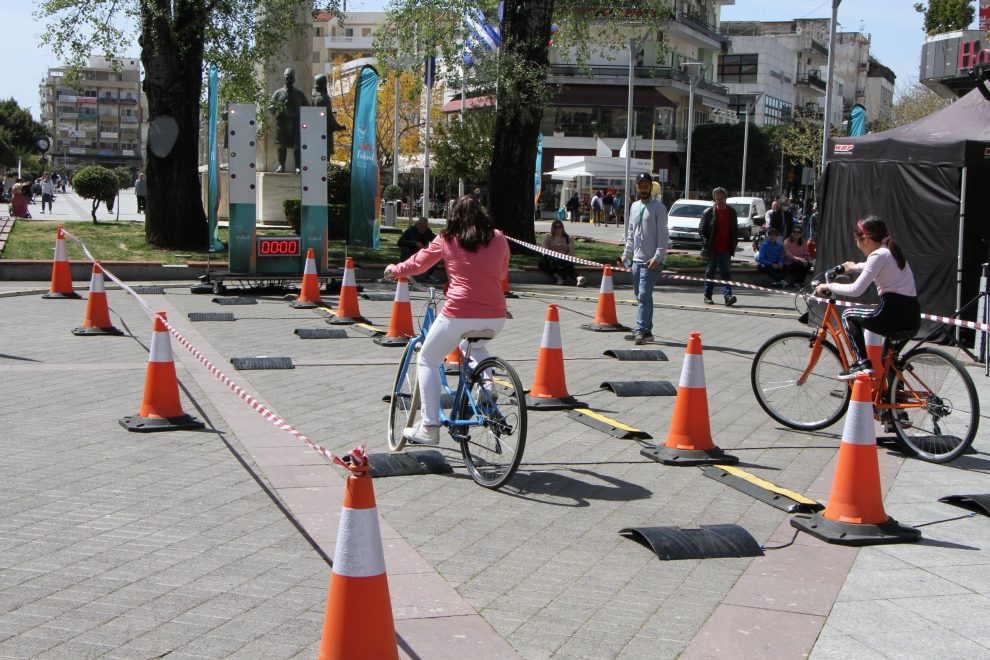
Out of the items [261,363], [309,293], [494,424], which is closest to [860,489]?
[494,424]

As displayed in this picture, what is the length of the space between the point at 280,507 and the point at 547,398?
332cm

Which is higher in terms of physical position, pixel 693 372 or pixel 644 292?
pixel 644 292

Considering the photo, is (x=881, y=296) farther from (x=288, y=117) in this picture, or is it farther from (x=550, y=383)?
(x=288, y=117)

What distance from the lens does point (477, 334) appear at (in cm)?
669

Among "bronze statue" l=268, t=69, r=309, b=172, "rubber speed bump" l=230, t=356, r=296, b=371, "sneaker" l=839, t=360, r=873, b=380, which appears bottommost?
"rubber speed bump" l=230, t=356, r=296, b=371

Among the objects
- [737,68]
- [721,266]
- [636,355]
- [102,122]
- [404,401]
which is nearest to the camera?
[404,401]

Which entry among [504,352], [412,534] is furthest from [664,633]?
[504,352]

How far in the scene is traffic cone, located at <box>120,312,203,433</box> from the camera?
25.6ft

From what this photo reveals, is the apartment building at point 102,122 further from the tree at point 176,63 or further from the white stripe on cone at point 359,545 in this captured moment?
the white stripe on cone at point 359,545

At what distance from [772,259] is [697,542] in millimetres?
17878

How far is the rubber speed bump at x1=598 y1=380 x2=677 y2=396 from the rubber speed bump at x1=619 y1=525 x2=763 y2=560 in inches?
159

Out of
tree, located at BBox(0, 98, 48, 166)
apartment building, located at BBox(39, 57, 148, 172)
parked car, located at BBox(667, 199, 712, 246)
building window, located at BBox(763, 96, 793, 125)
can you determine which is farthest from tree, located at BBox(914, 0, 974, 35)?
apartment building, located at BBox(39, 57, 148, 172)

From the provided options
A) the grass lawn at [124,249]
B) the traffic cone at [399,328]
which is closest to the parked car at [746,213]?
the grass lawn at [124,249]

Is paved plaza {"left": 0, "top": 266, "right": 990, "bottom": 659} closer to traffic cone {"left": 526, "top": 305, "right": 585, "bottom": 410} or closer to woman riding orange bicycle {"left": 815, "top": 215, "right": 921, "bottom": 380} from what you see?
traffic cone {"left": 526, "top": 305, "right": 585, "bottom": 410}
